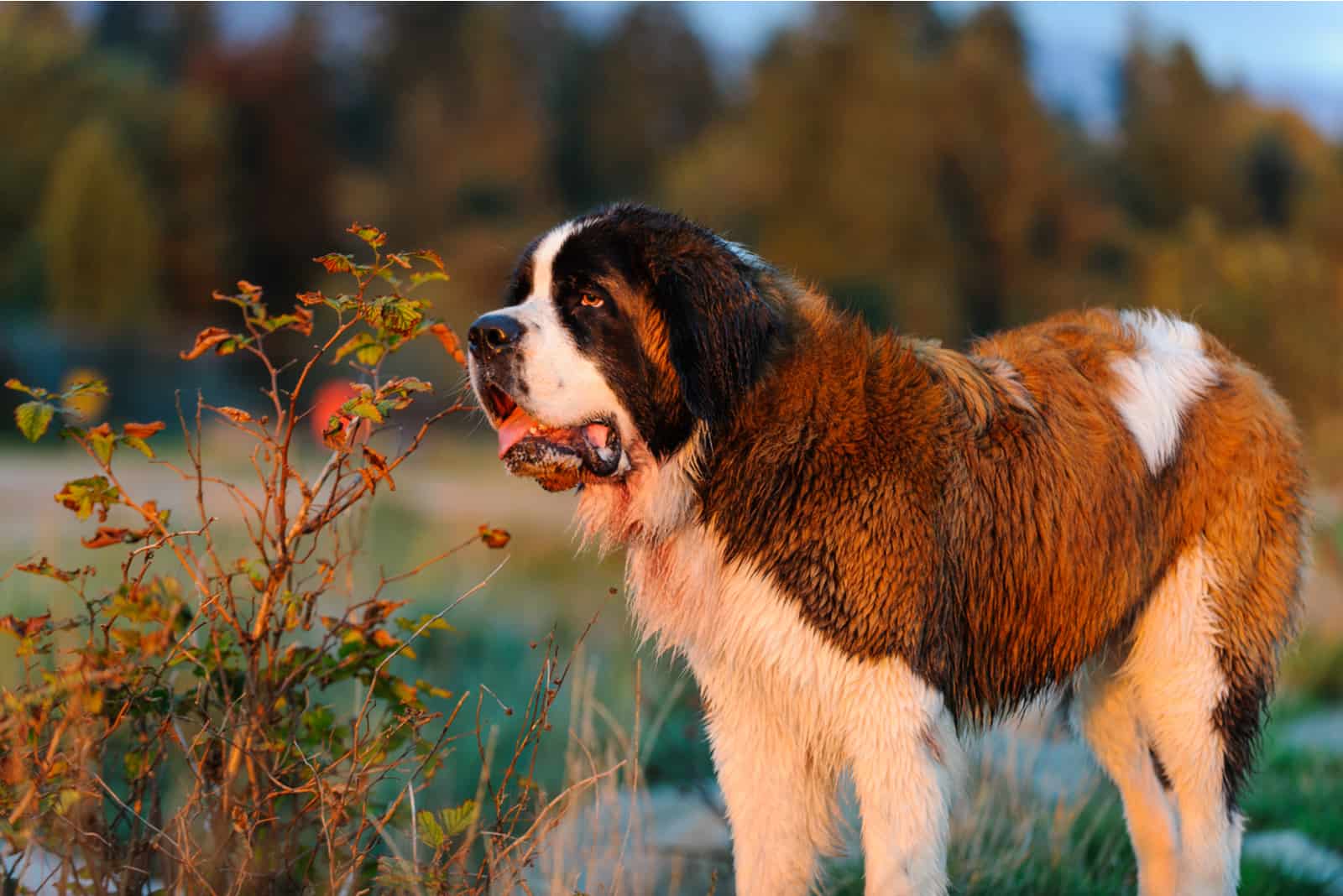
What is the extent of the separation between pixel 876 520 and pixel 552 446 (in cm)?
88

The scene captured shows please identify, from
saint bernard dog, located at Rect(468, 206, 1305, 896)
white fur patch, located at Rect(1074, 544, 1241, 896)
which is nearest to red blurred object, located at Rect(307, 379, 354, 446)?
saint bernard dog, located at Rect(468, 206, 1305, 896)

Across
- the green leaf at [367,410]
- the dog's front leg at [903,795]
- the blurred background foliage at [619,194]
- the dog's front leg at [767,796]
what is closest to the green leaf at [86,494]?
the green leaf at [367,410]

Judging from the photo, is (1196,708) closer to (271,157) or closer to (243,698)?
(243,698)

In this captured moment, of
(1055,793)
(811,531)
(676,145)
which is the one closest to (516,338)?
(811,531)

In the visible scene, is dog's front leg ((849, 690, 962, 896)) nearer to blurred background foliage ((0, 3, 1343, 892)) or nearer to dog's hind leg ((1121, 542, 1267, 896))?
dog's hind leg ((1121, 542, 1267, 896))

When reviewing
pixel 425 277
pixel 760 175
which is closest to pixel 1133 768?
pixel 425 277

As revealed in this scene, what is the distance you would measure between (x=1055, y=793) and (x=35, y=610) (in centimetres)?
533

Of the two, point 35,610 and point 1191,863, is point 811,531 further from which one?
point 35,610

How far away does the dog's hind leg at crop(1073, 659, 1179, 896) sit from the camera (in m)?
4.75

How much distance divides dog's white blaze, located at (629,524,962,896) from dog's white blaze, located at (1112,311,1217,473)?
1169 mm

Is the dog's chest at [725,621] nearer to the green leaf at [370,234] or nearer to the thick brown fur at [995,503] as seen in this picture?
the thick brown fur at [995,503]

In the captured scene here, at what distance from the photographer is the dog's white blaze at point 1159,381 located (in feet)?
14.2

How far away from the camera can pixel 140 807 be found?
354 centimetres

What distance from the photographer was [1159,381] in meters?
4.46
